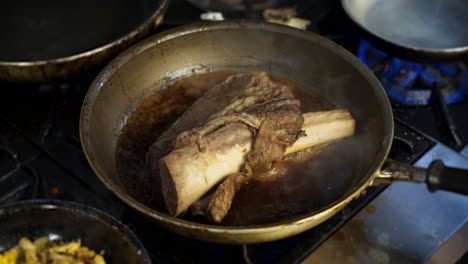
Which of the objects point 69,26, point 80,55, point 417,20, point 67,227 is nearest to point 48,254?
point 67,227

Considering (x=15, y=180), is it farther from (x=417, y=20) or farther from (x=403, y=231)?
(x=417, y=20)

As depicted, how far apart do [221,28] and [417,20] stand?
162cm

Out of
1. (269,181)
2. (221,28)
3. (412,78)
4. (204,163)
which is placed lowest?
(412,78)

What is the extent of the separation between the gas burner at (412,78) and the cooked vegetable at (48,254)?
Answer: 2114mm

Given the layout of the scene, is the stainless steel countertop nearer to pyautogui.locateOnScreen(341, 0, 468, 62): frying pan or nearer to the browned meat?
the browned meat

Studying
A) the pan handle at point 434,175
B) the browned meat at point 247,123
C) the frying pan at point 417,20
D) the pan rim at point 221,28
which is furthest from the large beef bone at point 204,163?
the frying pan at point 417,20

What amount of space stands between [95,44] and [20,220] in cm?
127

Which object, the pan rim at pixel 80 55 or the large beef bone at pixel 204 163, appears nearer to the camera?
the large beef bone at pixel 204 163

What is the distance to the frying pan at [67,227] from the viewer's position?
1.98 m

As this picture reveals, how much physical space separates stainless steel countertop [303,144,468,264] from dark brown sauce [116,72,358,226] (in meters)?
0.23

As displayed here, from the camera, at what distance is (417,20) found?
11.0 feet

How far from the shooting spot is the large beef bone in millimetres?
1907

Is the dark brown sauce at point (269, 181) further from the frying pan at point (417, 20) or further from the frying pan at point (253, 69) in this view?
the frying pan at point (417, 20)

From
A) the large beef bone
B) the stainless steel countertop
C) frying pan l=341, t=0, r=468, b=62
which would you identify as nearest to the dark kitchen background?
the stainless steel countertop
